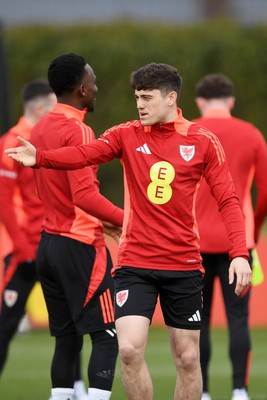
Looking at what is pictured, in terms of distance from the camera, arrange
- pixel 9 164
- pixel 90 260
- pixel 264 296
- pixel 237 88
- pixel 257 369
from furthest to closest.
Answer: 1. pixel 237 88
2. pixel 264 296
3. pixel 257 369
4. pixel 9 164
5. pixel 90 260

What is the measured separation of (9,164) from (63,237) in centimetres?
196

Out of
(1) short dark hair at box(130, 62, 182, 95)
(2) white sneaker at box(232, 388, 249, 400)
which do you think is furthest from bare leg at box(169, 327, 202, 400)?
(2) white sneaker at box(232, 388, 249, 400)

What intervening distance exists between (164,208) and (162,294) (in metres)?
0.52

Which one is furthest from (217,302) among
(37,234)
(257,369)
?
(37,234)

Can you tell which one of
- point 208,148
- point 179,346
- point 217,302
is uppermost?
point 208,148

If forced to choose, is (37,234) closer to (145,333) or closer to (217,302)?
(145,333)

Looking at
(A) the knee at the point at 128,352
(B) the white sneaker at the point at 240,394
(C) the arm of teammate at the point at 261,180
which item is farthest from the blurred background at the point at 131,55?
(A) the knee at the point at 128,352

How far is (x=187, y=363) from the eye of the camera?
7.05m

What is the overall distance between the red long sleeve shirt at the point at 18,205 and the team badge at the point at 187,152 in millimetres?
2569

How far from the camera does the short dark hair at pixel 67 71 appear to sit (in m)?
7.73

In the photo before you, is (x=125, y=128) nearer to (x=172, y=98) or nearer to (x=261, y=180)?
(x=172, y=98)

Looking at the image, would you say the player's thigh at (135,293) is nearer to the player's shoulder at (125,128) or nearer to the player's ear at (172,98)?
the player's shoulder at (125,128)

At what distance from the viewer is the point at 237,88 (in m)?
23.0

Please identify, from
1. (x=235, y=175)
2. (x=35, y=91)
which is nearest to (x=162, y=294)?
(x=235, y=175)
